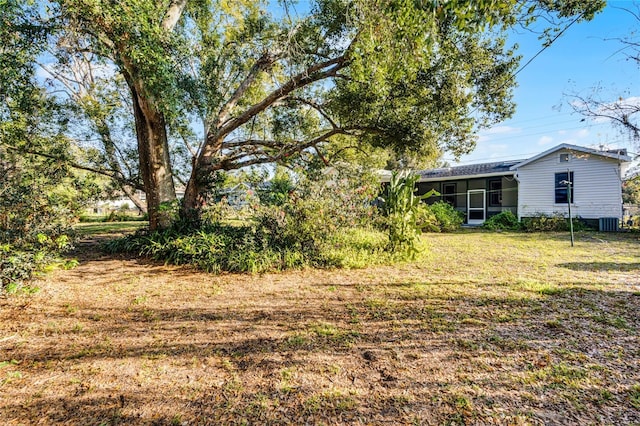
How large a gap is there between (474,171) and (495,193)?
1.83 metres

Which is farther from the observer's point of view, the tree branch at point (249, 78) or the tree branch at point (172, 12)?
the tree branch at point (249, 78)

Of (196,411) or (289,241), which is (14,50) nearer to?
(289,241)

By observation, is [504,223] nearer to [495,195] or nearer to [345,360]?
[495,195]

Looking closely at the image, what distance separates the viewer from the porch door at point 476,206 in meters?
17.2

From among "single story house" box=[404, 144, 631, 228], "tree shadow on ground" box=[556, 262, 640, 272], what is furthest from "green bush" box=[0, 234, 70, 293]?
"single story house" box=[404, 144, 631, 228]

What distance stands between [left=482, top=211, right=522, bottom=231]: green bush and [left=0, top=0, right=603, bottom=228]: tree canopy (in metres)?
8.07

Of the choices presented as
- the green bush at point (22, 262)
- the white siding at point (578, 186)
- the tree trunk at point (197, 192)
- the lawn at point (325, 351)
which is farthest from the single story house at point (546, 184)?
the green bush at point (22, 262)

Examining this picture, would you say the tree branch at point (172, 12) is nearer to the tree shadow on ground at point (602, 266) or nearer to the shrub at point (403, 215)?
the shrub at point (403, 215)

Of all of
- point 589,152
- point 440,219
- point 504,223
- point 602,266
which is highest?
point 589,152

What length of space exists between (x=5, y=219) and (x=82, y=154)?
278 inches

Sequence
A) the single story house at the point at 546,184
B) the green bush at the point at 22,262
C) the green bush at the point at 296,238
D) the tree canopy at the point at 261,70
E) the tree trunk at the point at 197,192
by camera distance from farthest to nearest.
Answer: the single story house at the point at 546,184 < the tree trunk at the point at 197,192 < the green bush at the point at 296,238 < the tree canopy at the point at 261,70 < the green bush at the point at 22,262

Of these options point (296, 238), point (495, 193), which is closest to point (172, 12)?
point (296, 238)

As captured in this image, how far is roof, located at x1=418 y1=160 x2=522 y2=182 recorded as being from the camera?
15945 mm

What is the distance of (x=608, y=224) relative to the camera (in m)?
12.7
